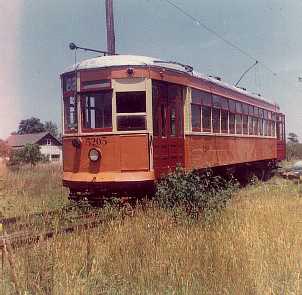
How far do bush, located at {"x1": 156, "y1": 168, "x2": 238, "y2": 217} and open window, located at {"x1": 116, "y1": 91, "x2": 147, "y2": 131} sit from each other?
1343 mm

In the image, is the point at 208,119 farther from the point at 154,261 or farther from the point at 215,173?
the point at 154,261

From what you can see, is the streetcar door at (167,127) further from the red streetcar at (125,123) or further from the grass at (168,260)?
the grass at (168,260)

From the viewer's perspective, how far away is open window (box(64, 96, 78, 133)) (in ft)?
32.3

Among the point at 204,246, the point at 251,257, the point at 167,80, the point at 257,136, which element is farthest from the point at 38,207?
the point at 257,136

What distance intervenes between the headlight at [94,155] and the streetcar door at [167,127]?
113cm

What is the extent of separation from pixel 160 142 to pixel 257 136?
8.62 metres

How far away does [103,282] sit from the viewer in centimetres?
477

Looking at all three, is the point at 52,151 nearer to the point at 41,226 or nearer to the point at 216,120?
the point at 216,120

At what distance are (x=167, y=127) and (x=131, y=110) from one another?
0.95 metres

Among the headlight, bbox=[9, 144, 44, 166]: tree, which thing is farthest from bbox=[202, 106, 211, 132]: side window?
bbox=[9, 144, 44, 166]: tree

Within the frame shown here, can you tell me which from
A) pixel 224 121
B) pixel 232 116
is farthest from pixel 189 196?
→ pixel 232 116

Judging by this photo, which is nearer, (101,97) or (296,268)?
(296,268)

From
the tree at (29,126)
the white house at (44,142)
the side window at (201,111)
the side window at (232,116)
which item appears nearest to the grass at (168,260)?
the side window at (201,111)

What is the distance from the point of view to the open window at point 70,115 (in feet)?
32.3
